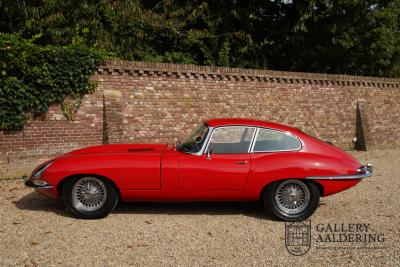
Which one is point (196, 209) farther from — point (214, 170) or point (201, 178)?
point (214, 170)

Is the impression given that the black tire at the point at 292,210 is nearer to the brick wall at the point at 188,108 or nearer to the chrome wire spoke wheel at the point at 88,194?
the chrome wire spoke wheel at the point at 88,194

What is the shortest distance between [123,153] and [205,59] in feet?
28.9

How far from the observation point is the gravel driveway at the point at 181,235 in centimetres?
407

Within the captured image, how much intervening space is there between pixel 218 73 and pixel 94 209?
659 centimetres

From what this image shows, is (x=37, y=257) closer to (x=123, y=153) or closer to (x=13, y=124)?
(x=123, y=153)

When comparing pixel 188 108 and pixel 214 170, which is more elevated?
pixel 188 108

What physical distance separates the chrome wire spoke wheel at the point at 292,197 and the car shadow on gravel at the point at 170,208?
0.30 meters

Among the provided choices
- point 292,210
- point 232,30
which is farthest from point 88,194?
point 232,30

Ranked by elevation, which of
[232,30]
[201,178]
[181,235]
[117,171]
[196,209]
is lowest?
[196,209]

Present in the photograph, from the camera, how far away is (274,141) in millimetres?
5562

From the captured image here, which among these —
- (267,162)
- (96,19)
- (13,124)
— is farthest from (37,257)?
(96,19)

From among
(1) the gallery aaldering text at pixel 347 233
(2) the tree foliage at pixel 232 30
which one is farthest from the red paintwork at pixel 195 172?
(2) the tree foliage at pixel 232 30

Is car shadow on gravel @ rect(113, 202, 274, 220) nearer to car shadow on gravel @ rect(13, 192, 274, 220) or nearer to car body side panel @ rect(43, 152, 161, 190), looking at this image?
car shadow on gravel @ rect(13, 192, 274, 220)

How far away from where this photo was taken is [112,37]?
11.5 m
